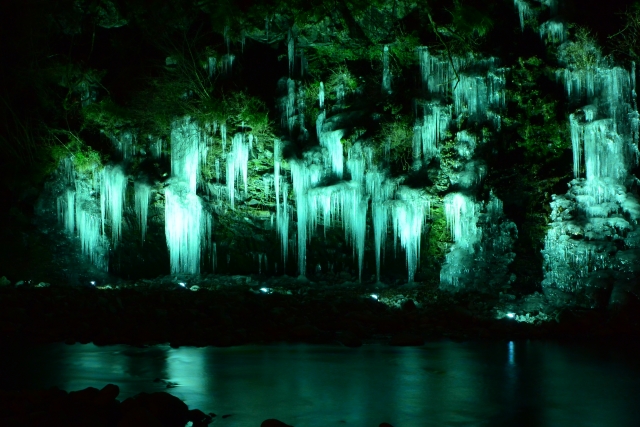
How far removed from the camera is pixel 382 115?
18.0 metres

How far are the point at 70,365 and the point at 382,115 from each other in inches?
418

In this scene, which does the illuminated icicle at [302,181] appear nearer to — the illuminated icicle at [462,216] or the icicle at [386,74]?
the icicle at [386,74]

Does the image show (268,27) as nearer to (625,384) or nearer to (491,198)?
(491,198)

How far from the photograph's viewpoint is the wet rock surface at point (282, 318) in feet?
42.1

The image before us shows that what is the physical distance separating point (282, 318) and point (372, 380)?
470cm

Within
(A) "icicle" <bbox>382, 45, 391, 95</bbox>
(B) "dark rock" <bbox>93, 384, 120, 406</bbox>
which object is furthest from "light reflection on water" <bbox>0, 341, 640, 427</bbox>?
(A) "icicle" <bbox>382, 45, 391, 95</bbox>

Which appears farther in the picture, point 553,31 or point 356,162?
point 356,162

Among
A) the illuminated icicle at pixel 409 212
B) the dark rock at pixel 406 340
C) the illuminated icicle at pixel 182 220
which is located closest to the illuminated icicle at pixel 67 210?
the illuminated icicle at pixel 182 220

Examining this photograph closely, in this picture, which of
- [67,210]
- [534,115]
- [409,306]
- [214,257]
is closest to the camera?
[409,306]

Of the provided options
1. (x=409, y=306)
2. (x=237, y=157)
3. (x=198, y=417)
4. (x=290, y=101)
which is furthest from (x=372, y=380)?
(x=290, y=101)

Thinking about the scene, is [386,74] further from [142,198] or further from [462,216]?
[142,198]

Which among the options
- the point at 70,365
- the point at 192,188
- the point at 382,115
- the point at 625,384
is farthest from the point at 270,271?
the point at 625,384

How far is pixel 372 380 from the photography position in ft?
32.4

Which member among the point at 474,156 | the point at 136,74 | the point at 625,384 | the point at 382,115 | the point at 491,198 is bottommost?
the point at 625,384
